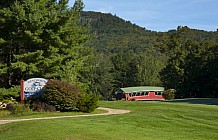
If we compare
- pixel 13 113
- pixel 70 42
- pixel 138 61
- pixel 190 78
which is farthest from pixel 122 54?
pixel 13 113

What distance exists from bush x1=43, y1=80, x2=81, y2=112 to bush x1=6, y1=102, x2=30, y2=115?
1.41 m

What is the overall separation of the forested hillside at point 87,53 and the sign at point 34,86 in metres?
1.68

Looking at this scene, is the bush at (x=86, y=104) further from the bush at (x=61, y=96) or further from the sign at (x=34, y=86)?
the sign at (x=34, y=86)

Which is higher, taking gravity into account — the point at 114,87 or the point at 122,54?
the point at 122,54

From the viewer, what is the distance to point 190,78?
69438 millimetres

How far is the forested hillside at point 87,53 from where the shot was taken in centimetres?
2728

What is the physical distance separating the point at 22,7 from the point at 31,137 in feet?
52.7

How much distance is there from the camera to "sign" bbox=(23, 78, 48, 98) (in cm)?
2508

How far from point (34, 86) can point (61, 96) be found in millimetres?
2629

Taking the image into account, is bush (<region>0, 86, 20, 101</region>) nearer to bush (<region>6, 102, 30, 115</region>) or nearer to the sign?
the sign

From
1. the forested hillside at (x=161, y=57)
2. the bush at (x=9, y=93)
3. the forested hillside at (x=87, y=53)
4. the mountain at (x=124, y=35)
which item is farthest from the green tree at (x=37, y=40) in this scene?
the mountain at (x=124, y=35)

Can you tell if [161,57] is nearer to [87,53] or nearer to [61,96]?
[87,53]

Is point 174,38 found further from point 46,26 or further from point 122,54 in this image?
point 46,26

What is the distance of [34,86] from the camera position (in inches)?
995
